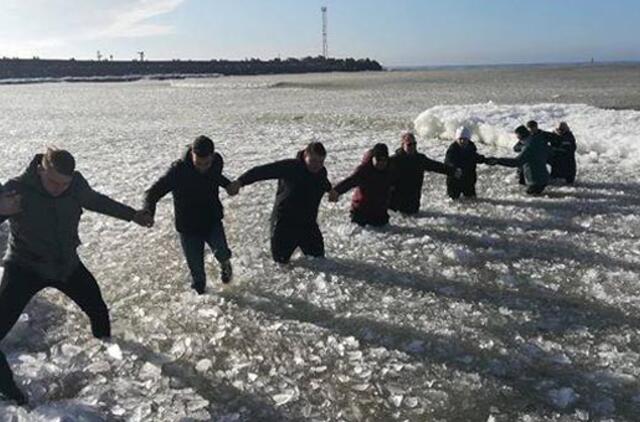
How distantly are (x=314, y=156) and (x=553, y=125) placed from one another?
13.2m

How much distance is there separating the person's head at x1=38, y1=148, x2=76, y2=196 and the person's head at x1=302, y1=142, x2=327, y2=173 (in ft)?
9.55

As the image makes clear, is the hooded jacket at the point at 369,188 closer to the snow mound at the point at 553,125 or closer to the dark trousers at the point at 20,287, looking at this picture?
the dark trousers at the point at 20,287

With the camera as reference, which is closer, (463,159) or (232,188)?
(232,188)

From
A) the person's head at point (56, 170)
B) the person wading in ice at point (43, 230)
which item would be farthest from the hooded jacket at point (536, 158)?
the person's head at point (56, 170)

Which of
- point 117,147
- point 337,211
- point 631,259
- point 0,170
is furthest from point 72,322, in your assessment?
point 117,147

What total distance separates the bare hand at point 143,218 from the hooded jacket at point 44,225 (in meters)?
0.46

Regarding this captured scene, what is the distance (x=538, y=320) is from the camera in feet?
19.8

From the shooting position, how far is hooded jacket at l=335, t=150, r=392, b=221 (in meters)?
8.45

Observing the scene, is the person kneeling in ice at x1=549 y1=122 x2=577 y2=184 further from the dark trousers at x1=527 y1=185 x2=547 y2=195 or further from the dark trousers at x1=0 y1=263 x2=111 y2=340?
the dark trousers at x1=0 y1=263 x2=111 y2=340

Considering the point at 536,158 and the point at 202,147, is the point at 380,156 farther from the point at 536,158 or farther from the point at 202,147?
the point at 536,158

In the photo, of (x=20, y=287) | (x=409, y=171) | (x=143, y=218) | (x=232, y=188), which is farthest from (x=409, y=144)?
(x=20, y=287)

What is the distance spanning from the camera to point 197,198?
21.2 feet

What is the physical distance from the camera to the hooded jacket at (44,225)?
4930 mm

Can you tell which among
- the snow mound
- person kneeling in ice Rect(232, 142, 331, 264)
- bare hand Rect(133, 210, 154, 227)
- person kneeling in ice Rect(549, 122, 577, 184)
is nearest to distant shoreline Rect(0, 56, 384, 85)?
the snow mound
